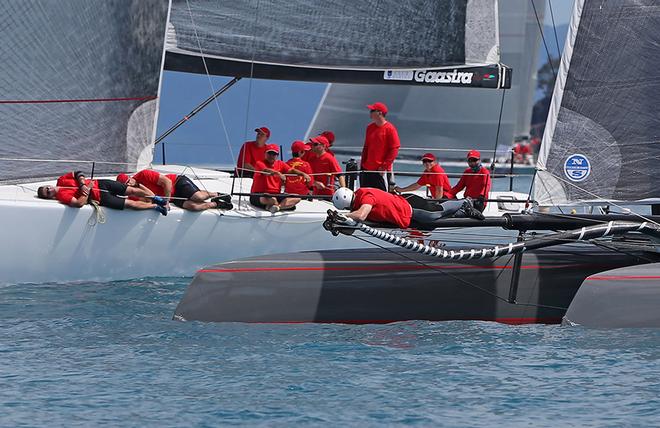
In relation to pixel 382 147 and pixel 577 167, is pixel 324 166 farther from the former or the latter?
pixel 577 167

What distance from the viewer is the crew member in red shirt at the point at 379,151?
1020 centimetres

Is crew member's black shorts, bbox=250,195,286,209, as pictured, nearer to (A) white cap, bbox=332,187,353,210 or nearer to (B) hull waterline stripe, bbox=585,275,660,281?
(A) white cap, bbox=332,187,353,210

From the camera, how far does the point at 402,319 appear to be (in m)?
7.84

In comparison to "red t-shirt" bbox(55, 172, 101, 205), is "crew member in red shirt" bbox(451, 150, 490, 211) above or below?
above

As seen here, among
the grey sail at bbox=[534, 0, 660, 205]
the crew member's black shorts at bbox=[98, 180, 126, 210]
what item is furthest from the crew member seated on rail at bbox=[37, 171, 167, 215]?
the grey sail at bbox=[534, 0, 660, 205]

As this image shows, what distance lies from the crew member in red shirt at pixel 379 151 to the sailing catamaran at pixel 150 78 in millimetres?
562

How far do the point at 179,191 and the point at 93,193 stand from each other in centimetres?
81

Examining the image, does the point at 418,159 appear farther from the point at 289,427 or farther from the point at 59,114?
the point at 289,427

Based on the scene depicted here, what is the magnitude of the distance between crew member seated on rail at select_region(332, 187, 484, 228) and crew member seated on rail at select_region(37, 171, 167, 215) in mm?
2463

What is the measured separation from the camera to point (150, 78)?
33.4 ft

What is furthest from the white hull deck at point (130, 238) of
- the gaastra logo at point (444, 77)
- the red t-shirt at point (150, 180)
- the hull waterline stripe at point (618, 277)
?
the hull waterline stripe at point (618, 277)

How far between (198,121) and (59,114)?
32.6 ft

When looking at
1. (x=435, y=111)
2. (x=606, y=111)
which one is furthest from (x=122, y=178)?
(x=435, y=111)

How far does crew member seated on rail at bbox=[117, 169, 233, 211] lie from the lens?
9.76 metres
